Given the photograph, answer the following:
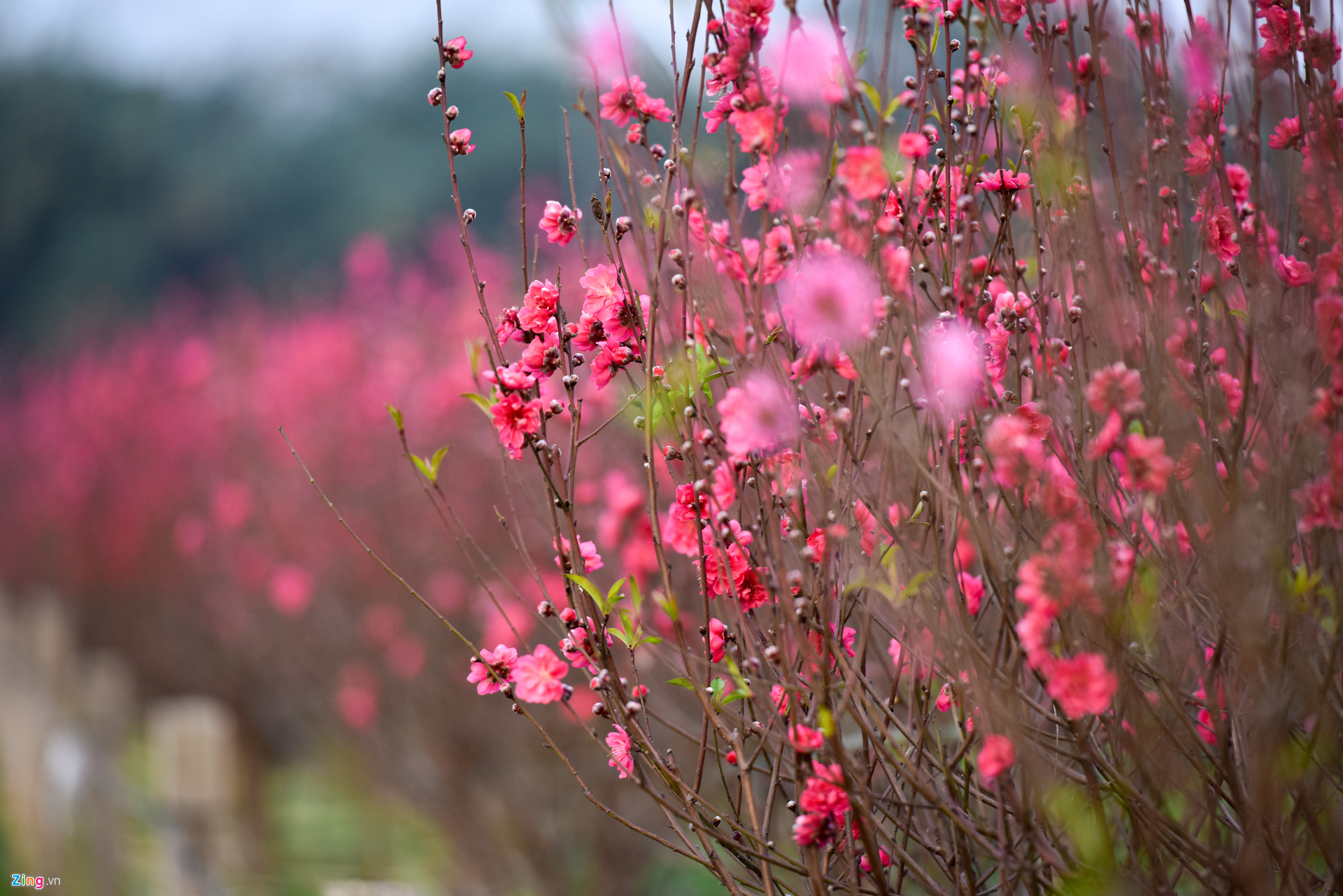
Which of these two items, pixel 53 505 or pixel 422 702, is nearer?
pixel 422 702

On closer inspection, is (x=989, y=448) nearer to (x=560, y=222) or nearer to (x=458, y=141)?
(x=560, y=222)

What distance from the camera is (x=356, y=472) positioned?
5688 millimetres

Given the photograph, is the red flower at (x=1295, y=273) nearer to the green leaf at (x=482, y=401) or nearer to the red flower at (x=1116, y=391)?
the red flower at (x=1116, y=391)

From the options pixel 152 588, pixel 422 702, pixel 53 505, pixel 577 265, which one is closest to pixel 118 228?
pixel 53 505

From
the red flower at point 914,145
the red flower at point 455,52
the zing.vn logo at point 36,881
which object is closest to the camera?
the red flower at point 914,145

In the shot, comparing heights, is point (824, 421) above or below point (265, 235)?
below

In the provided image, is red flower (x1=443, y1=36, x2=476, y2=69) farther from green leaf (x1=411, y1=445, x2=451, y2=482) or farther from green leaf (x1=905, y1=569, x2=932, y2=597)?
green leaf (x1=905, y1=569, x2=932, y2=597)

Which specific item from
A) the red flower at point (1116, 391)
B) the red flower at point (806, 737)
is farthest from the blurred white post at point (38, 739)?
the red flower at point (1116, 391)

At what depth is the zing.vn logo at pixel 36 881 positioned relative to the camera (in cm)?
362

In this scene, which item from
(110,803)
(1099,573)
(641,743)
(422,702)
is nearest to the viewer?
(1099,573)

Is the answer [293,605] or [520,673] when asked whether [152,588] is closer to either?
[293,605]

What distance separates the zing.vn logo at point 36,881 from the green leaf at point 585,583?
3.40m

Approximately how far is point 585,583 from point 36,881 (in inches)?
145

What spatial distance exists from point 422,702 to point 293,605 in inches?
37.8
